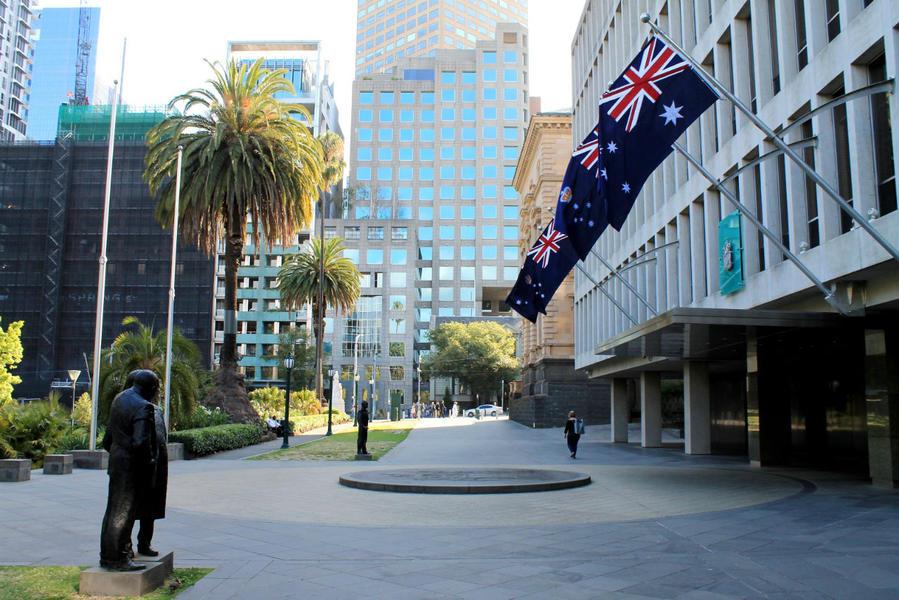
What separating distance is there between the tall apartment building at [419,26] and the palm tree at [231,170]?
5018 inches

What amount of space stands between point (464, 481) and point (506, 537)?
609cm

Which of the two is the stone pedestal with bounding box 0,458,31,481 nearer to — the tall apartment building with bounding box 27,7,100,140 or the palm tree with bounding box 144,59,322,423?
the palm tree with bounding box 144,59,322,423

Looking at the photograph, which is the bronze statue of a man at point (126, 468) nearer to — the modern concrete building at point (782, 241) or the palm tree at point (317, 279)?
the modern concrete building at point (782, 241)

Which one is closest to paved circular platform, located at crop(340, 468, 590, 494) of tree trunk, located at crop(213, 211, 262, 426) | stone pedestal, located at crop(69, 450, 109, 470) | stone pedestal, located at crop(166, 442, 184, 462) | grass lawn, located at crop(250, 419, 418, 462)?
grass lawn, located at crop(250, 419, 418, 462)

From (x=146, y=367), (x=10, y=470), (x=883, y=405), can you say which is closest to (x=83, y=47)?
(x=146, y=367)

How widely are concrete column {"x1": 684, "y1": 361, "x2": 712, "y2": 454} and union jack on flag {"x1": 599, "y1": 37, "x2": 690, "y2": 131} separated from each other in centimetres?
1445

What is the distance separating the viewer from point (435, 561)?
8.20 meters

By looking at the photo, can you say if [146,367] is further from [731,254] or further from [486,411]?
[486,411]

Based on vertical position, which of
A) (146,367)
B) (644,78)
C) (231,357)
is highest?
(644,78)

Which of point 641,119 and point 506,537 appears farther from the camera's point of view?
point 641,119

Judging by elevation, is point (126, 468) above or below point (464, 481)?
above

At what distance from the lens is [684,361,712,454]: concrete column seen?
25422mm

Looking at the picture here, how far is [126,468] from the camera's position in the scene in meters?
6.71

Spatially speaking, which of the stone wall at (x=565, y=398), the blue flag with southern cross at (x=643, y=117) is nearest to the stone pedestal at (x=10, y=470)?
the blue flag with southern cross at (x=643, y=117)
